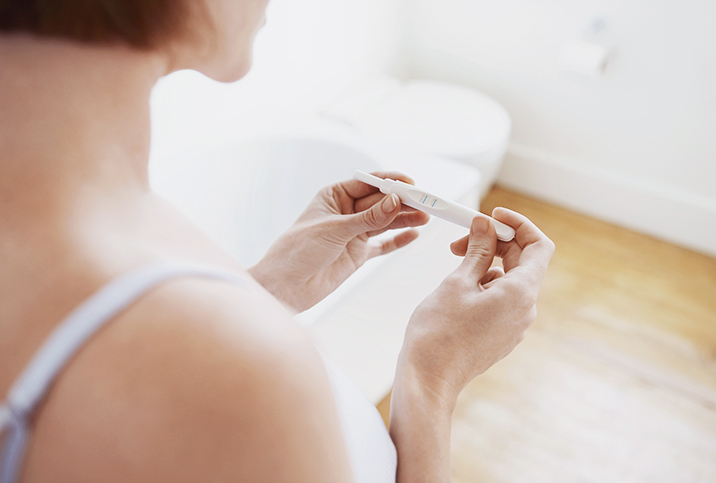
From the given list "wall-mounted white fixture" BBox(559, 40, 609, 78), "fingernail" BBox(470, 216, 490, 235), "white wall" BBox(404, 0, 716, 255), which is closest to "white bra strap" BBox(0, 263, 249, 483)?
"fingernail" BBox(470, 216, 490, 235)

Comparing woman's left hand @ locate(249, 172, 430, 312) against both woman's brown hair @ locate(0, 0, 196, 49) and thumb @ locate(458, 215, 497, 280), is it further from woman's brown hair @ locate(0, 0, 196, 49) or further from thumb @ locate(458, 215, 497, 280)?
woman's brown hair @ locate(0, 0, 196, 49)

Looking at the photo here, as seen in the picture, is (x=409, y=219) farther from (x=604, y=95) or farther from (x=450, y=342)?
(x=604, y=95)

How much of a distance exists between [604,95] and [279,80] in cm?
105

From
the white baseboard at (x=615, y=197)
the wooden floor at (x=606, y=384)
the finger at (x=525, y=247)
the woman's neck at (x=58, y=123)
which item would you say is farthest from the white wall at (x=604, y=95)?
the woman's neck at (x=58, y=123)

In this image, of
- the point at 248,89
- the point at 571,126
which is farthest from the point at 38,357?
the point at 571,126

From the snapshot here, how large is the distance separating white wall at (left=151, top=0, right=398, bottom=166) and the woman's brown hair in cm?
94

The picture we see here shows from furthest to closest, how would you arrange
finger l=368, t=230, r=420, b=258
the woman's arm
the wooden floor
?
the wooden floor
finger l=368, t=230, r=420, b=258
the woman's arm

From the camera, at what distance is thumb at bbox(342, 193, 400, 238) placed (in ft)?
2.28

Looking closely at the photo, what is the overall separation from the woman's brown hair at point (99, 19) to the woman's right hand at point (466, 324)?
1.26 feet

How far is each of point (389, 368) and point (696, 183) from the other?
122cm

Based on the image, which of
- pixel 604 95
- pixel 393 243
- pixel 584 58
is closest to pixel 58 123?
pixel 393 243

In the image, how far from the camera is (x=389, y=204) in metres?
0.69

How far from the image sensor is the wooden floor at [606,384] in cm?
118

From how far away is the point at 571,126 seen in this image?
5.88 ft
